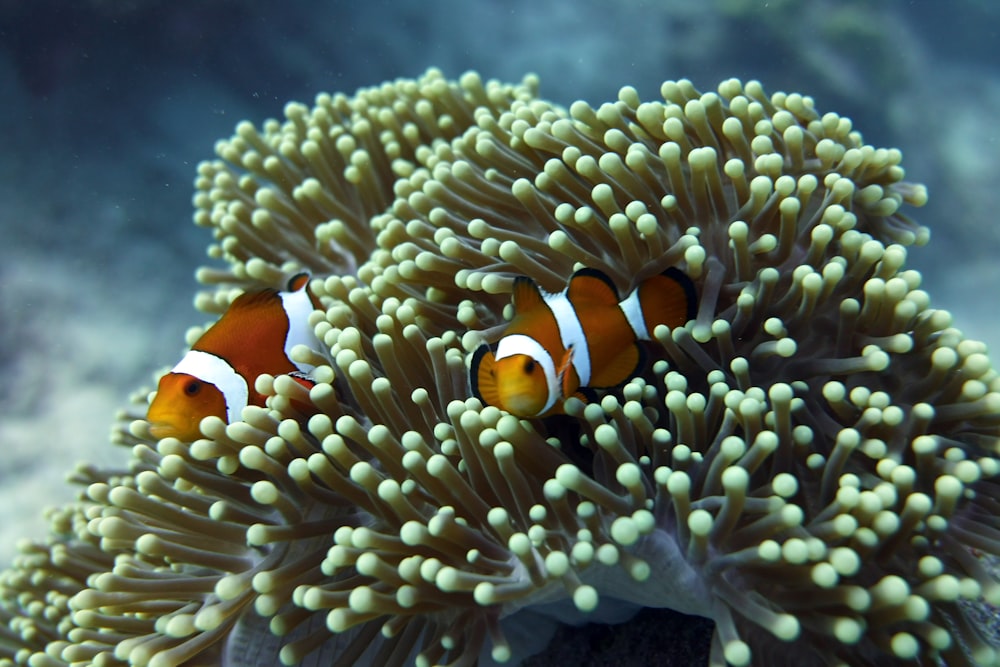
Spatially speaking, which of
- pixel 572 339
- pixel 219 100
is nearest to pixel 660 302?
pixel 572 339

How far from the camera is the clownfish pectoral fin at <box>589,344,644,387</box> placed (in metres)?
1.31

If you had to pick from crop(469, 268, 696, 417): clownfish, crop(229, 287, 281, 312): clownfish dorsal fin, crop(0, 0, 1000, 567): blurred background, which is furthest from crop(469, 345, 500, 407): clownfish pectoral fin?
crop(0, 0, 1000, 567): blurred background

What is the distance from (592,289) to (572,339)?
0.12 metres

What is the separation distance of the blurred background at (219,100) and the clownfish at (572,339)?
8.97 ft

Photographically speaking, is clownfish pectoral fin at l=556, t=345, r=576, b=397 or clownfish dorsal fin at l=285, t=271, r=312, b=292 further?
clownfish dorsal fin at l=285, t=271, r=312, b=292

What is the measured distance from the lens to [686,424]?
1.24 metres

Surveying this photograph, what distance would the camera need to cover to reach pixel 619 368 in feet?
4.34

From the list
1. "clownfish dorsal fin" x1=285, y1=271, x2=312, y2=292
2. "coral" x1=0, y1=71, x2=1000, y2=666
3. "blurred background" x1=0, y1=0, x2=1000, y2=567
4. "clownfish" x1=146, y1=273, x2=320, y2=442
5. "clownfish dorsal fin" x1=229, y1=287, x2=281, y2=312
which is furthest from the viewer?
"blurred background" x1=0, y1=0, x2=1000, y2=567

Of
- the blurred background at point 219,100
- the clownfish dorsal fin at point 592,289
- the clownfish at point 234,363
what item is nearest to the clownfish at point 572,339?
the clownfish dorsal fin at point 592,289

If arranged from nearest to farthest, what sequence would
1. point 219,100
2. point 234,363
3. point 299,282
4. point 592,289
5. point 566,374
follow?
point 566,374 < point 592,289 < point 234,363 < point 299,282 < point 219,100

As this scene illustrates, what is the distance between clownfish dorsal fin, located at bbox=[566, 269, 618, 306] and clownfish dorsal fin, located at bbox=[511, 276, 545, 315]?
58 millimetres

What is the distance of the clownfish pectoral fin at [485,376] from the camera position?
1.21 metres

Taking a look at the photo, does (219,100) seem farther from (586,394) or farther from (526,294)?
(586,394)

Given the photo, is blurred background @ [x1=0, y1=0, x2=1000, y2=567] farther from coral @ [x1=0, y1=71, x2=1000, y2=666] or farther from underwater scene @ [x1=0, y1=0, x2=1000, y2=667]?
coral @ [x1=0, y1=71, x2=1000, y2=666]
